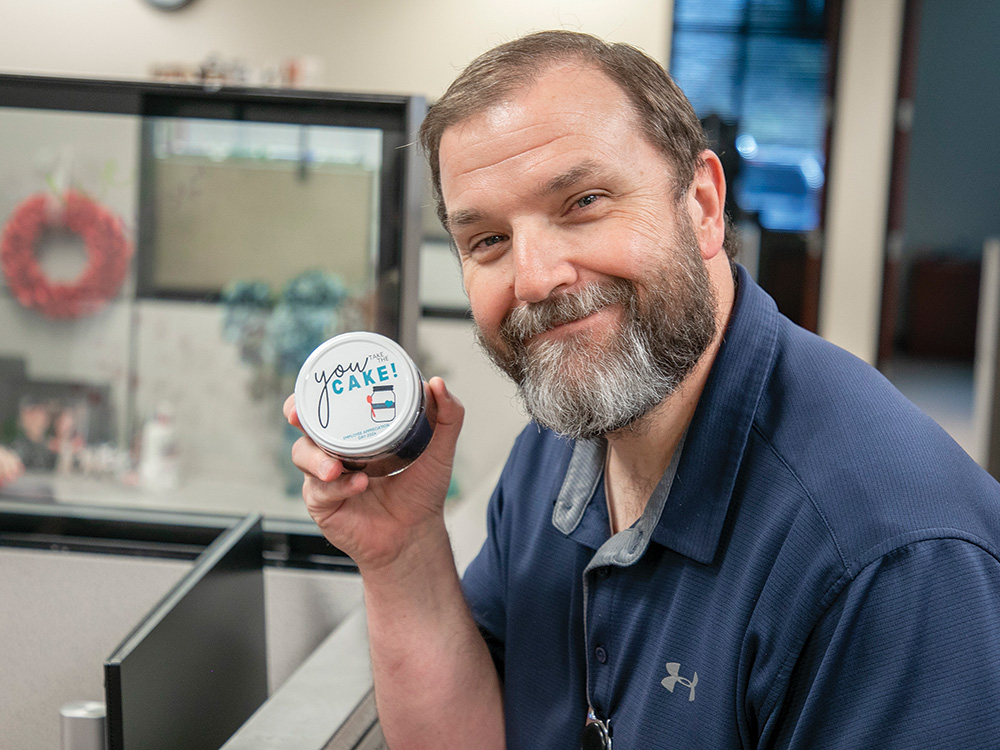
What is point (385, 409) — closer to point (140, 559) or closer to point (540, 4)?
point (140, 559)

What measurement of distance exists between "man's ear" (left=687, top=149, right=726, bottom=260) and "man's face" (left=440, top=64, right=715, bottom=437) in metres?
0.08

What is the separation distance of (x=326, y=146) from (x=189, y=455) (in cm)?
64

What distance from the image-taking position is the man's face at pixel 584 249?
84 centimetres

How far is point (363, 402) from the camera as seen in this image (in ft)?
2.74

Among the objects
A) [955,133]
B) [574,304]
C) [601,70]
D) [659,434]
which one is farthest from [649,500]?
[955,133]

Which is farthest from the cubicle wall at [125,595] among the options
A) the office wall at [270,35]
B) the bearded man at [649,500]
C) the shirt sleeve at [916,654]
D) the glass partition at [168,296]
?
the office wall at [270,35]

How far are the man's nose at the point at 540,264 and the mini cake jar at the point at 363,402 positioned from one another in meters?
0.13

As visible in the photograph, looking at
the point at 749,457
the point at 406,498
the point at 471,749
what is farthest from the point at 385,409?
the point at 471,749

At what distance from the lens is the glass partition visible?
1.47 metres

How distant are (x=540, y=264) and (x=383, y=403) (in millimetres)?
195

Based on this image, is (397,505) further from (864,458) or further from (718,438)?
(864,458)

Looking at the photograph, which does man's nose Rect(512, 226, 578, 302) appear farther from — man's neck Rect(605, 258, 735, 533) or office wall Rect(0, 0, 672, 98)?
office wall Rect(0, 0, 672, 98)

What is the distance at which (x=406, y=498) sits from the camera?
1.01 metres

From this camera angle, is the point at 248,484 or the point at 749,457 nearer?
the point at 749,457
